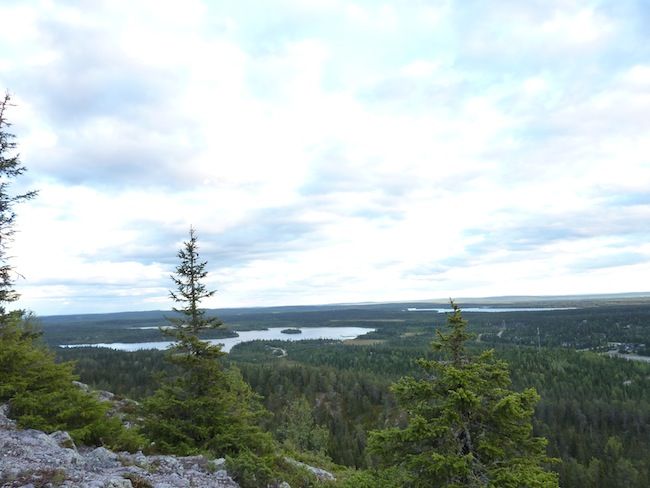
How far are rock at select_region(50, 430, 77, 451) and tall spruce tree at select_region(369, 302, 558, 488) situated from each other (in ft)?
34.6

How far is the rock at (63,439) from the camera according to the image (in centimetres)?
1504

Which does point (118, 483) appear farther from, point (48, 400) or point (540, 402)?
point (540, 402)

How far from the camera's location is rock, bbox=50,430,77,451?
592 inches

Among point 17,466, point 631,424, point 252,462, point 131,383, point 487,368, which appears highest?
point 487,368

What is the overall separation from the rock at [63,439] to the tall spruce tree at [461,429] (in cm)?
1054

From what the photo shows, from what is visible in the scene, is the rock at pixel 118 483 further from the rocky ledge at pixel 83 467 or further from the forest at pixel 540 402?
the forest at pixel 540 402

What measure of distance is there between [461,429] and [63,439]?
13510 millimetres

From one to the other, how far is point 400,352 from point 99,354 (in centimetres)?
12431

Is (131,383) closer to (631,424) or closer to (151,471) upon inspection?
(151,471)

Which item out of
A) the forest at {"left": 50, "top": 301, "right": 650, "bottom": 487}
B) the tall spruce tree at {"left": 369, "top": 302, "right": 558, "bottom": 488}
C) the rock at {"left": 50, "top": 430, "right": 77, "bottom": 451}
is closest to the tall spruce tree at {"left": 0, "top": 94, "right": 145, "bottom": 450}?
the rock at {"left": 50, "top": 430, "right": 77, "bottom": 451}

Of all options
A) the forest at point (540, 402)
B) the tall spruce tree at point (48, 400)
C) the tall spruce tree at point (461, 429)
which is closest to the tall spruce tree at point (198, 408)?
the tall spruce tree at point (48, 400)

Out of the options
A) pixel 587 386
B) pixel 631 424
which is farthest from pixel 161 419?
pixel 587 386

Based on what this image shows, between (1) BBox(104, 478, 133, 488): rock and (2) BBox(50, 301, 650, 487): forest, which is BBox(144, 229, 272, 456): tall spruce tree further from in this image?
(2) BBox(50, 301, 650, 487): forest

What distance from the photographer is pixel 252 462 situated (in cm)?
1598
